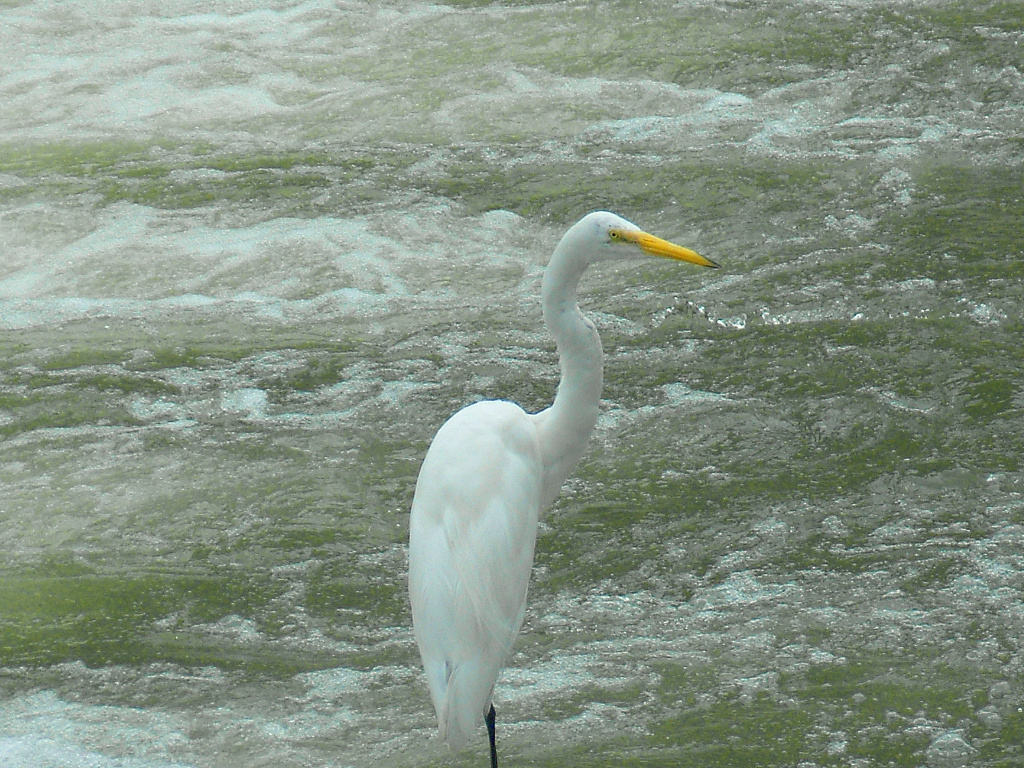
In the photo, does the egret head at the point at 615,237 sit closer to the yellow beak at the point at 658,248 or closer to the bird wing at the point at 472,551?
the yellow beak at the point at 658,248

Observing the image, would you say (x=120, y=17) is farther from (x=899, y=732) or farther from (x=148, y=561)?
(x=899, y=732)

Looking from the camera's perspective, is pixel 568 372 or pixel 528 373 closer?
pixel 568 372

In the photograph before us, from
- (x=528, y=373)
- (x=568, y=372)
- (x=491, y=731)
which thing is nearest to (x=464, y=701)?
(x=491, y=731)

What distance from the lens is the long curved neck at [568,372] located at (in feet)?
7.93

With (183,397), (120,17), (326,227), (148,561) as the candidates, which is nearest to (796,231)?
(326,227)

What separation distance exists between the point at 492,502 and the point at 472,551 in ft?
0.41

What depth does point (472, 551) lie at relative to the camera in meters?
2.29

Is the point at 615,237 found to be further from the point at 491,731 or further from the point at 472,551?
the point at 491,731

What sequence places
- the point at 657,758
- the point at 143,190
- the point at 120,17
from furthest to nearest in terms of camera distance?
the point at 120,17
the point at 143,190
the point at 657,758

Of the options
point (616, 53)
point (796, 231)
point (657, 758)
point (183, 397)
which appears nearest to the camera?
point (657, 758)

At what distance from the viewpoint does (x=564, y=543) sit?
3141 millimetres

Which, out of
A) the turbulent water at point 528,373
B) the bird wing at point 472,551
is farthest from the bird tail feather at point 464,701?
the turbulent water at point 528,373

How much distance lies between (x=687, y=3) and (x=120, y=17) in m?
3.32

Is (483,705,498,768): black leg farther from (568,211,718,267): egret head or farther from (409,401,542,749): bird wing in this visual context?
(568,211,718,267): egret head
